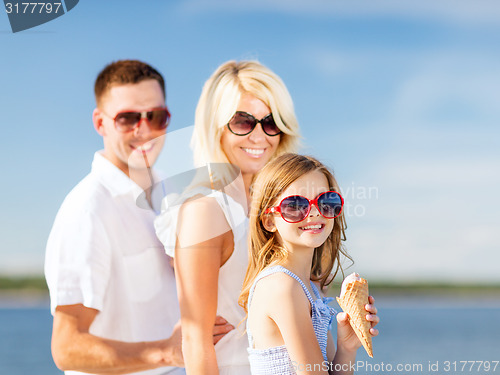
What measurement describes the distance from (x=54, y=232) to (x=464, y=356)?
31210mm

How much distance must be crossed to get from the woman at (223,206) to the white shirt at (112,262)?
0.73 ft

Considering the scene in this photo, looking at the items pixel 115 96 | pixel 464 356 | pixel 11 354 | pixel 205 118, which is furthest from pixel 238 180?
pixel 11 354

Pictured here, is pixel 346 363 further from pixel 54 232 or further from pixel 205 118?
pixel 54 232

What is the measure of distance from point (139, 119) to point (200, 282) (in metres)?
1.28

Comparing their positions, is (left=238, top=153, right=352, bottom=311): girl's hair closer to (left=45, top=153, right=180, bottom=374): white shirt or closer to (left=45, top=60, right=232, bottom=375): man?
(left=45, top=60, right=232, bottom=375): man

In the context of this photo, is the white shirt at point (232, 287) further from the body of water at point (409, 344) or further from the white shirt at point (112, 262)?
the body of water at point (409, 344)

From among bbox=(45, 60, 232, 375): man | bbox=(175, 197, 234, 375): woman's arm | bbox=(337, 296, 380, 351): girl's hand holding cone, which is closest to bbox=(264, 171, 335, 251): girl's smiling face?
bbox=(337, 296, 380, 351): girl's hand holding cone

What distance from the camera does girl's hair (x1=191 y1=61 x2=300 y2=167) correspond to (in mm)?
3254

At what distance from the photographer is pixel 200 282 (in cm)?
284

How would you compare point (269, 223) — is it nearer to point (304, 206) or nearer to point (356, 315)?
point (304, 206)

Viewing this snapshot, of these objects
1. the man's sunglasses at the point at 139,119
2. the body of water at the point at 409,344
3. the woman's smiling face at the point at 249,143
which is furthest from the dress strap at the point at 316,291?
the body of water at the point at 409,344

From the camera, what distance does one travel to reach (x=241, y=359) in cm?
292

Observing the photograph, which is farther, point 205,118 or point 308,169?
point 205,118

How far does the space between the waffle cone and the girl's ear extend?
0.42 meters
